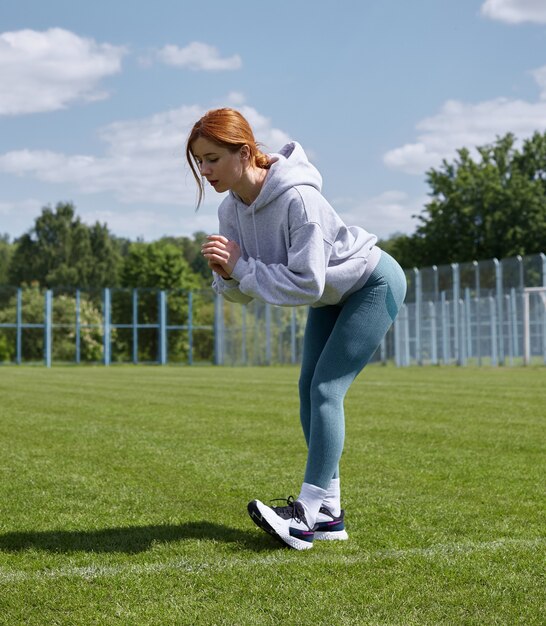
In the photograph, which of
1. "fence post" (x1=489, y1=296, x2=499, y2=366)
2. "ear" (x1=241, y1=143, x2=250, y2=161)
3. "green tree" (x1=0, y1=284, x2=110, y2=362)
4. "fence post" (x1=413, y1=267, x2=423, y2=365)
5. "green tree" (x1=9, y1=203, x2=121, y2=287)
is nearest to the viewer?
"ear" (x1=241, y1=143, x2=250, y2=161)

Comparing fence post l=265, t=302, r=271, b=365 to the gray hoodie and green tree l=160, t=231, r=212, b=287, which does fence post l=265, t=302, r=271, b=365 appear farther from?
green tree l=160, t=231, r=212, b=287

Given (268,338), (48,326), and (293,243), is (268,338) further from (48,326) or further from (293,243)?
(293,243)

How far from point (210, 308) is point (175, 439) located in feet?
133

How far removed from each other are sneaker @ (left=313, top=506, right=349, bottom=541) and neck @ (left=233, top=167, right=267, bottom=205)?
4.57 ft

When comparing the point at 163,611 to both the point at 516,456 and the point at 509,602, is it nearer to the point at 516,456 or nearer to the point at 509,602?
the point at 509,602

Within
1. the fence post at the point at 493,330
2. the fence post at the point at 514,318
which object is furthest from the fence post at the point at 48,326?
the fence post at the point at 514,318

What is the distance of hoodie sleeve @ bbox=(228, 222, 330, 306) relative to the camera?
3.87 m

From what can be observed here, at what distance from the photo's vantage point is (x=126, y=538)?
4180 millimetres

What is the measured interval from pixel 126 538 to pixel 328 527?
87cm

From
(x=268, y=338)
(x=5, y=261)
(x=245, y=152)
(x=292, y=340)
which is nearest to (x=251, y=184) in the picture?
(x=245, y=152)

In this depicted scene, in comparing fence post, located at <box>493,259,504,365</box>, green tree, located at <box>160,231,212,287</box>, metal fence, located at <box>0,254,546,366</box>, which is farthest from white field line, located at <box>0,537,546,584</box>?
green tree, located at <box>160,231,212,287</box>

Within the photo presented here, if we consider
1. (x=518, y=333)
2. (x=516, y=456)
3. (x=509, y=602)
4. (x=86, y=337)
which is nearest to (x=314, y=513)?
(x=509, y=602)

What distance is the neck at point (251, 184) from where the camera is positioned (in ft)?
13.2

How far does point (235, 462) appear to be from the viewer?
6.70 m
